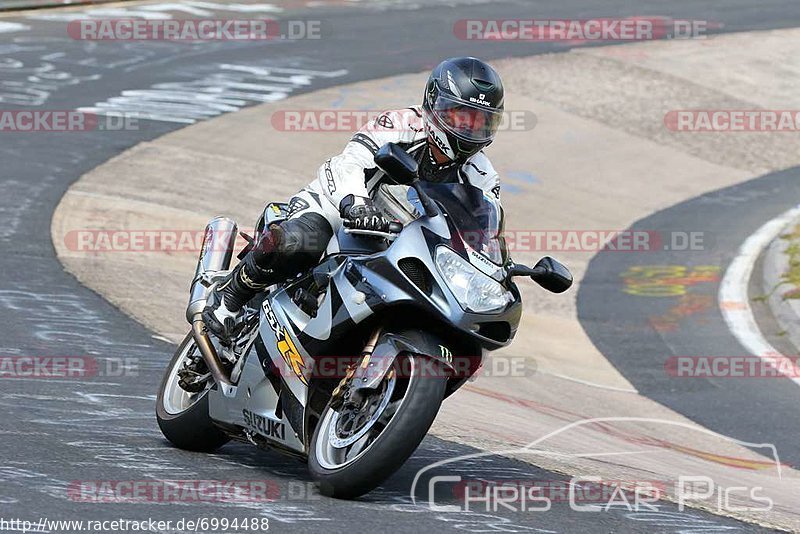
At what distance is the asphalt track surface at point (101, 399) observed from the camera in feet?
17.3

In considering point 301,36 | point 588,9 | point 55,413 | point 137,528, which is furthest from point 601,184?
point 137,528

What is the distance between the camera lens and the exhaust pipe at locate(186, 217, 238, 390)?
6449 millimetres

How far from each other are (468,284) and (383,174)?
2.82 ft

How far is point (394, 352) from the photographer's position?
213 inches

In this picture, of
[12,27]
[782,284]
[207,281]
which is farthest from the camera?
[12,27]

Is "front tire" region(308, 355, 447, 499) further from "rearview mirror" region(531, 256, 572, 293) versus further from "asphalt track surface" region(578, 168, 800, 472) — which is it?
"asphalt track surface" region(578, 168, 800, 472)

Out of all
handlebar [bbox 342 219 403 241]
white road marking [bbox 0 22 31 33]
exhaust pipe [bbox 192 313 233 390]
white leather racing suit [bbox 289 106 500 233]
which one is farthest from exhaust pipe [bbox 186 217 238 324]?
white road marking [bbox 0 22 31 33]

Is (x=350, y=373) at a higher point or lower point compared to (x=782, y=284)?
higher

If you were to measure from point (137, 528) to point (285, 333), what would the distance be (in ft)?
4.73

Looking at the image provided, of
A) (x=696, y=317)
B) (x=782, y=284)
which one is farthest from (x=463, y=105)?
(x=782, y=284)

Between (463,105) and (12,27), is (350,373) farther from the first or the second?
(12,27)

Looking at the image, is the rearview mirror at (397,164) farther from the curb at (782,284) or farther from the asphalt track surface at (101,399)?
the curb at (782,284)

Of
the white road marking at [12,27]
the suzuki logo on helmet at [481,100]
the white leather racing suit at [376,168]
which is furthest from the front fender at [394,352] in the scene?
the white road marking at [12,27]

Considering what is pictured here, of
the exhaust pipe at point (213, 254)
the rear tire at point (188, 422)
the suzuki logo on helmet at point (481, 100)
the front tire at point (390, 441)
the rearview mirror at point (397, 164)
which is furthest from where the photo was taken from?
the exhaust pipe at point (213, 254)
